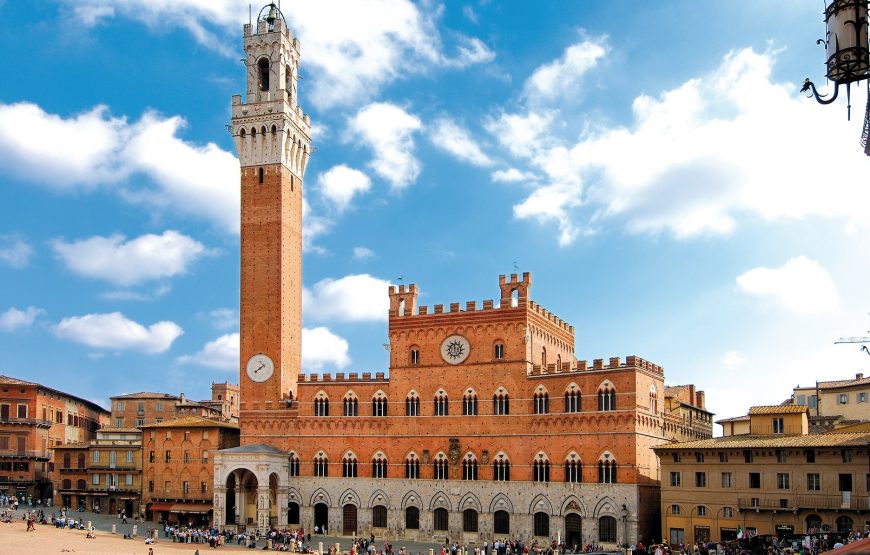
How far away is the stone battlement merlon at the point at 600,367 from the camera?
193ft

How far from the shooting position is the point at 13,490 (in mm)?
→ 79562

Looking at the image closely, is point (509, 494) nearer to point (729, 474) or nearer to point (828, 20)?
point (729, 474)

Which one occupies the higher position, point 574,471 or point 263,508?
point 574,471

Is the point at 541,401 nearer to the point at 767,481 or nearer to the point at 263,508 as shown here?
the point at 767,481

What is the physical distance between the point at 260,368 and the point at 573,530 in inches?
1044

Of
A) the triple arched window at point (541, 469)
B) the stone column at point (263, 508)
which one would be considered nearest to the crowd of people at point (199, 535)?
the stone column at point (263, 508)

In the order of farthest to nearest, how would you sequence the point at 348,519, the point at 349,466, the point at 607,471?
the point at 349,466, the point at 348,519, the point at 607,471

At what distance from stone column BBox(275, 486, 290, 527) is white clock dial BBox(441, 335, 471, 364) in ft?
51.2

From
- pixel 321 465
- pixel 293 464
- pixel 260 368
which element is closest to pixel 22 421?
pixel 260 368

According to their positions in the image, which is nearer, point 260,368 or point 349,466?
point 349,466

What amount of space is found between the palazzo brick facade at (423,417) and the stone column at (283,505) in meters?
0.19

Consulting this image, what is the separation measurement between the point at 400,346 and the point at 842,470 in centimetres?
3091

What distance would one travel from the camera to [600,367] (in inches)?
2368

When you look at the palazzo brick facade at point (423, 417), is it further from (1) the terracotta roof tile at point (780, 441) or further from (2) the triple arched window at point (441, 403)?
(1) the terracotta roof tile at point (780, 441)
